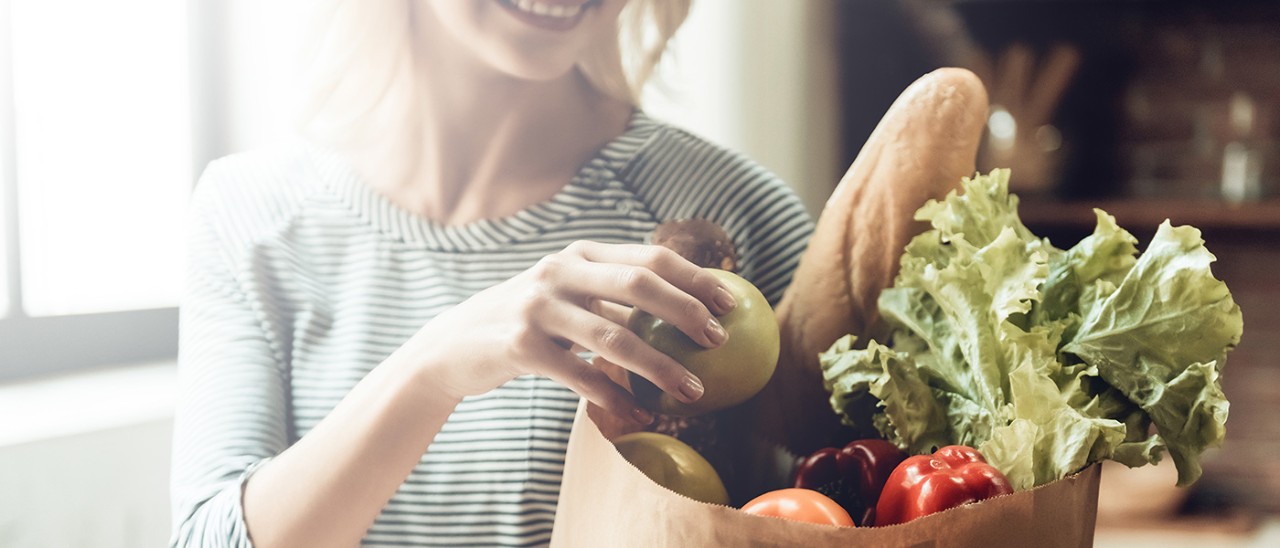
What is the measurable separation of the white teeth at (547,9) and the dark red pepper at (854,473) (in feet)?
0.92

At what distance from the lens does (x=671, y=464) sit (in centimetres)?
45

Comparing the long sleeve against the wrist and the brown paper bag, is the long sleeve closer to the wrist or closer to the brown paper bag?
the wrist

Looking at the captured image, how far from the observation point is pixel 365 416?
503 millimetres

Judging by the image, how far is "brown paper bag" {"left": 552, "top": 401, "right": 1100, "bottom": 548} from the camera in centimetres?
35

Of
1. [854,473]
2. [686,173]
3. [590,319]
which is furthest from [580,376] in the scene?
[686,173]

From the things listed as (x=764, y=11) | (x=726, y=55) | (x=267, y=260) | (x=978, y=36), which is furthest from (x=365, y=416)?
(x=978, y=36)

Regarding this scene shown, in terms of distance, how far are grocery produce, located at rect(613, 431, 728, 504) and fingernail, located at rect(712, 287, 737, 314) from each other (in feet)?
0.22

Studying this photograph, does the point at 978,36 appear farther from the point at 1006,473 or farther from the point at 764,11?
the point at 1006,473

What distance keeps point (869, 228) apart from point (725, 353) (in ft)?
0.38

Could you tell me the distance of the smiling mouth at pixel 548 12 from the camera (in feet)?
1.80

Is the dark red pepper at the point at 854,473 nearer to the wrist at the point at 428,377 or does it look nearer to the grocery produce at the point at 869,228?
the grocery produce at the point at 869,228

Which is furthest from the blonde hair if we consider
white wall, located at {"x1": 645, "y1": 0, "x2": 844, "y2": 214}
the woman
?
white wall, located at {"x1": 645, "y1": 0, "x2": 844, "y2": 214}

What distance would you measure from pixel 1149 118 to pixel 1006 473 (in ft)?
5.34

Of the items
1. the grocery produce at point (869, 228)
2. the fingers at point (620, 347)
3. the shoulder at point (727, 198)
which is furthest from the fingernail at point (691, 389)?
the shoulder at point (727, 198)
